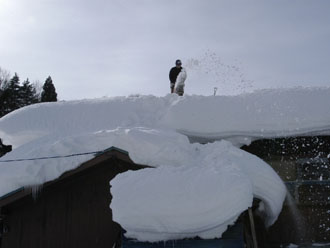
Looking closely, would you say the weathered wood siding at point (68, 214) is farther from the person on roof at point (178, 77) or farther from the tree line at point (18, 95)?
the tree line at point (18, 95)

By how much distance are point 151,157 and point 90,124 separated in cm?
309

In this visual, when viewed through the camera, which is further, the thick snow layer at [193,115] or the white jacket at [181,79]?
the white jacket at [181,79]

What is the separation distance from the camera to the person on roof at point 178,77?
11828 mm

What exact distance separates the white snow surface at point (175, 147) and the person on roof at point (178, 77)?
74.2 inches

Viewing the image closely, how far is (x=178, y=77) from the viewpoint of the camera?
1190 cm

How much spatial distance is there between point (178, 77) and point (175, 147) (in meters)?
5.66

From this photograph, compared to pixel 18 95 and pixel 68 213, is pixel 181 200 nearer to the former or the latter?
pixel 68 213

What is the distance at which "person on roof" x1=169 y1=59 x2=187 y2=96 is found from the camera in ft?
38.8

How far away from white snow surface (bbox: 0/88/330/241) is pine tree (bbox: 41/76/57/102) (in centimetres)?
1561

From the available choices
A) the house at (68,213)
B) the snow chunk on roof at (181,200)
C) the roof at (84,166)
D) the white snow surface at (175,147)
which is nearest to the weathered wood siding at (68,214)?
the house at (68,213)

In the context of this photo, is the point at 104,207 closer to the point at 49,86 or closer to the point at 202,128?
the point at 202,128

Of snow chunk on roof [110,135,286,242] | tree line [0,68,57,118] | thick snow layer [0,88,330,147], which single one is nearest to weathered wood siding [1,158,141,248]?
snow chunk on roof [110,135,286,242]

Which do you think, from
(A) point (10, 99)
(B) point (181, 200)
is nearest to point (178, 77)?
(B) point (181, 200)

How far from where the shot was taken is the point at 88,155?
6.89 meters
